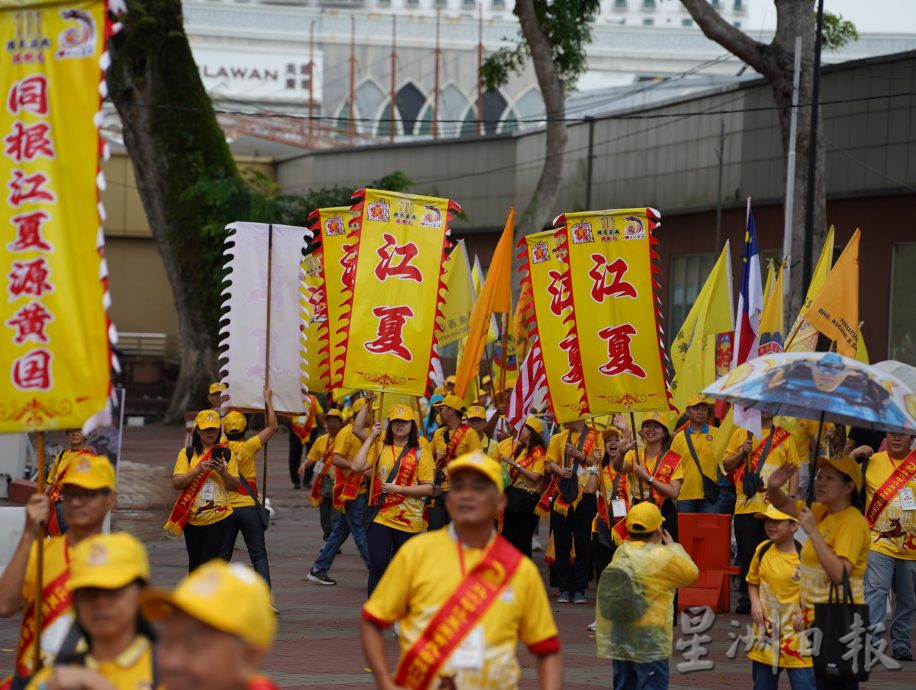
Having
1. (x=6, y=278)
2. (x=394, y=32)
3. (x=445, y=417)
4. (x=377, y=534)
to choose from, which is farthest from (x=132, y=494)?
(x=394, y=32)

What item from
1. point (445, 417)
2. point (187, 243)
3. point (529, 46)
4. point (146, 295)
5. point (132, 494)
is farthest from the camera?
point (146, 295)

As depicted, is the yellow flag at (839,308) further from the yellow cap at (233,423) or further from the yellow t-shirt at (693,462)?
the yellow cap at (233,423)

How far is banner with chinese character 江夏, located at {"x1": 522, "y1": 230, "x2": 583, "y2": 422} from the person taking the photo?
1218cm

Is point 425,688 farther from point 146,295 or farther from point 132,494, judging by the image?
point 146,295

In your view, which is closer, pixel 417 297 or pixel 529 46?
pixel 417 297

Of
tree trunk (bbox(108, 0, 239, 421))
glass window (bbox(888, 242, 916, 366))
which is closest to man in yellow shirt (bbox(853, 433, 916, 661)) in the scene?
glass window (bbox(888, 242, 916, 366))

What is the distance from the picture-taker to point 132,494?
850 inches

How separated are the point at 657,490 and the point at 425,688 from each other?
6916 millimetres

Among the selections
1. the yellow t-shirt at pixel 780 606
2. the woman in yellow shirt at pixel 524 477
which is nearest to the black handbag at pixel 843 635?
the yellow t-shirt at pixel 780 606

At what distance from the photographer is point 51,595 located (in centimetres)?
569

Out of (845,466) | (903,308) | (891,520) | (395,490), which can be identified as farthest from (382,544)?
(903,308)

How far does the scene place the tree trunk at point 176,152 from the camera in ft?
97.1

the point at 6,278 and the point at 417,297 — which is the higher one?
the point at 6,278

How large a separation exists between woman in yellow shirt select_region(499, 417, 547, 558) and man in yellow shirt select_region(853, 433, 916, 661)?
12.5ft
